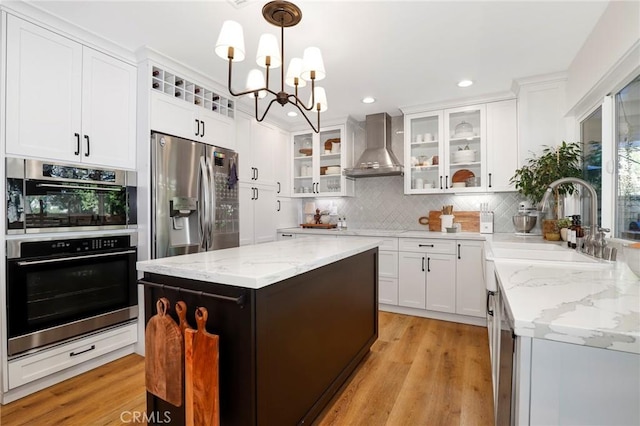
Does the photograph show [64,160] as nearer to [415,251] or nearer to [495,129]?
[415,251]

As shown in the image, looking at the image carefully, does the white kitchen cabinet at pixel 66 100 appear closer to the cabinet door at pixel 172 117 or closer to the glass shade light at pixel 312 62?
the cabinet door at pixel 172 117

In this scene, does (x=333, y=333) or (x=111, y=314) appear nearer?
(x=333, y=333)

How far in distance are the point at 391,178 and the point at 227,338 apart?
11.6ft

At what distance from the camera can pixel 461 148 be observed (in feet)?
12.6

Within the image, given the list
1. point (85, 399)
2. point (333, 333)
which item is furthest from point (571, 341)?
point (85, 399)

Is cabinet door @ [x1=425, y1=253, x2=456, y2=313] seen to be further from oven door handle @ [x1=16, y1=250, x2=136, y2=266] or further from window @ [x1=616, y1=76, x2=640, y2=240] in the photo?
oven door handle @ [x1=16, y1=250, x2=136, y2=266]

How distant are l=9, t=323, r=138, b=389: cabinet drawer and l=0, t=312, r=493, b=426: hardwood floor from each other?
0.42ft

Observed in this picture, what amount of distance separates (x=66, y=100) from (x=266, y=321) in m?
2.25

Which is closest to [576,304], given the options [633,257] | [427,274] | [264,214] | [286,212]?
[633,257]

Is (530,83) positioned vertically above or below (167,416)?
above

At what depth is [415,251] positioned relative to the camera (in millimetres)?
3609

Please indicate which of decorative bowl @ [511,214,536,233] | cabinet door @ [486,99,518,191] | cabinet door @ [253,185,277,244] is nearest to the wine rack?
cabinet door @ [253,185,277,244]

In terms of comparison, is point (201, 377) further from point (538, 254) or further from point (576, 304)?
point (538, 254)

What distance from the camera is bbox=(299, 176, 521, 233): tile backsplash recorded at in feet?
12.3
